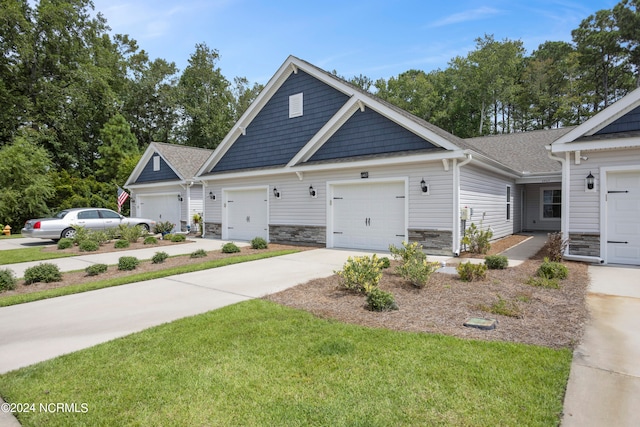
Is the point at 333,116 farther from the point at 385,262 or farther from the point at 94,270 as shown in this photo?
the point at 94,270

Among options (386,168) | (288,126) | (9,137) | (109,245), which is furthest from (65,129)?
(386,168)

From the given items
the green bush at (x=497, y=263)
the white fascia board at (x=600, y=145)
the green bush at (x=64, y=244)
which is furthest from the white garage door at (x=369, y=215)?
the green bush at (x=64, y=244)

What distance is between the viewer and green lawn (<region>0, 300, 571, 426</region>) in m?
2.60

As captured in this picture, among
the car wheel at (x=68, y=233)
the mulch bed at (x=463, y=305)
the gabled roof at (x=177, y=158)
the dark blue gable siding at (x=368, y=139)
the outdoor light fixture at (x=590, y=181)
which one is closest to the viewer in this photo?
the mulch bed at (x=463, y=305)

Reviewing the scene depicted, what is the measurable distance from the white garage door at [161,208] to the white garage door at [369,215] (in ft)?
36.9

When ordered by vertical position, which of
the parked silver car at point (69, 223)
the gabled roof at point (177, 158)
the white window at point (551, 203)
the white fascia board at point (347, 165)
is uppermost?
the gabled roof at point (177, 158)

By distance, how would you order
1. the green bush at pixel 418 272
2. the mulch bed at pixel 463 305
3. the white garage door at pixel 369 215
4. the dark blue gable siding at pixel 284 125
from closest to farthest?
the mulch bed at pixel 463 305
the green bush at pixel 418 272
the white garage door at pixel 369 215
the dark blue gable siding at pixel 284 125

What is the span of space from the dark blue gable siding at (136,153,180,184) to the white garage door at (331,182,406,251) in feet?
37.0

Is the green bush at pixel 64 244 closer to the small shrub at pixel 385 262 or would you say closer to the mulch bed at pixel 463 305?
the mulch bed at pixel 463 305

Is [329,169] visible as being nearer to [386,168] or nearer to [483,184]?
[386,168]

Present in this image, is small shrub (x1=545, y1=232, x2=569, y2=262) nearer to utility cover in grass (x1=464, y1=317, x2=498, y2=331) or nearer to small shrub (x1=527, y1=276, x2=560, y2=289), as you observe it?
small shrub (x1=527, y1=276, x2=560, y2=289)

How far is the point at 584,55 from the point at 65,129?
150 feet

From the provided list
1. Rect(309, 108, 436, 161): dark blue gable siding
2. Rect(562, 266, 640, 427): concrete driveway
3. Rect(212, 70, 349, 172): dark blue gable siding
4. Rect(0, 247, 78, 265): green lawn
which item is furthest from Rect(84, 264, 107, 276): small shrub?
Rect(562, 266, 640, 427): concrete driveway

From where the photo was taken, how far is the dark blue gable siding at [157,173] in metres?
20.0
